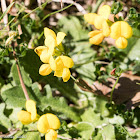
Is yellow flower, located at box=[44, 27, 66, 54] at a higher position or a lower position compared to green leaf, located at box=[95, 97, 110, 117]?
higher

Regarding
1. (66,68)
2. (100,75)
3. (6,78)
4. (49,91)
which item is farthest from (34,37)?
(66,68)

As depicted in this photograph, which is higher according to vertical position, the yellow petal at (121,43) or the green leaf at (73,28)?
the green leaf at (73,28)

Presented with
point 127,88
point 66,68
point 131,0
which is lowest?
point 127,88

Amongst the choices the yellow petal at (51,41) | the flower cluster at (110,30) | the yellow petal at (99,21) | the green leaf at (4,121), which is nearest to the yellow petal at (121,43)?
the flower cluster at (110,30)

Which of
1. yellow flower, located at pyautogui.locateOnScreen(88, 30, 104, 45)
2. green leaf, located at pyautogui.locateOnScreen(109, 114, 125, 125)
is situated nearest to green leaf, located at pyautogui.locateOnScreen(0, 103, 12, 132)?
green leaf, located at pyautogui.locateOnScreen(109, 114, 125, 125)

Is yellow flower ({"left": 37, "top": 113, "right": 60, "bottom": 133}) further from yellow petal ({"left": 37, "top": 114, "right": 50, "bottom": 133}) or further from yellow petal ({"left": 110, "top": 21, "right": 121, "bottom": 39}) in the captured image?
yellow petal ({"left": 110, "top": 21, "right": 121, "bottom": 39})

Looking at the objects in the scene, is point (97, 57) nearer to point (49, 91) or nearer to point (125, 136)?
point (49, 91)

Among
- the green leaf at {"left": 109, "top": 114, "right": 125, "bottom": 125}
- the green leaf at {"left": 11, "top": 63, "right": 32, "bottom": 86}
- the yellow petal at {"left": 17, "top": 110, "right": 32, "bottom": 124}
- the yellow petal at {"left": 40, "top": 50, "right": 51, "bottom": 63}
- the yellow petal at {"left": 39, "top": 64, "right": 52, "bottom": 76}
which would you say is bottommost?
the green leaf at {"left": 109, "top": 114, "right": 125, "bottom": 125}

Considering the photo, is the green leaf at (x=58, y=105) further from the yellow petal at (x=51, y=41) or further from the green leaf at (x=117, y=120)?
the yellow petal at (x=51, y=41)
